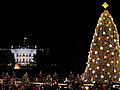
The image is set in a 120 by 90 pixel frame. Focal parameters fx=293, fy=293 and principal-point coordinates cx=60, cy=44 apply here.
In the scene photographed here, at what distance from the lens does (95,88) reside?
13867 millimetres

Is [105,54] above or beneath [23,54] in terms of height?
beneath

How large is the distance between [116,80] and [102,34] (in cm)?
298

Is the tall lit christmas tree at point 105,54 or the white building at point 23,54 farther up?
the white building at point 23,54

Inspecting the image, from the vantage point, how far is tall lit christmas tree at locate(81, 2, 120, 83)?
18.0 meters

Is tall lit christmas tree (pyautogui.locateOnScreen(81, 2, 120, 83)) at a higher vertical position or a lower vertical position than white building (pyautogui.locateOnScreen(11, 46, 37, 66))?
lower

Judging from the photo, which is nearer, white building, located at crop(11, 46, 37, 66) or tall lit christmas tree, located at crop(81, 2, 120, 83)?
tall lit christmas tree, located at crop(81, 2, 120, 83)

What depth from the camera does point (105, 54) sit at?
18.1 m

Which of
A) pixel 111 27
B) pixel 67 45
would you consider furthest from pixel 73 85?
pixel 67 45

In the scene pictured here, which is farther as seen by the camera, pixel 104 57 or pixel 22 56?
pixel 22 56

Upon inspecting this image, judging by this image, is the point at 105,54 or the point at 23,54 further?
the point at 23,54

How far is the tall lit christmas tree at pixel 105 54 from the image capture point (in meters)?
18.0

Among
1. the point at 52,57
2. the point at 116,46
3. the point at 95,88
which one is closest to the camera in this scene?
the point at 95,88

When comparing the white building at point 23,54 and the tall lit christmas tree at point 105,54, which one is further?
the white building at point 23,54

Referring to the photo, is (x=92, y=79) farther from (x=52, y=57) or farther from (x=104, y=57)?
(x=52, y=57)
